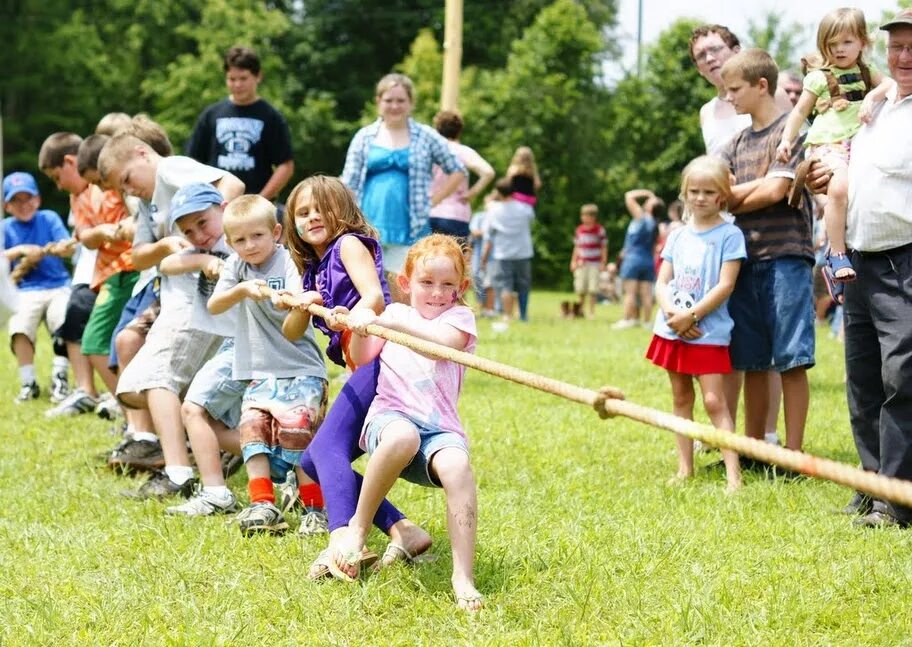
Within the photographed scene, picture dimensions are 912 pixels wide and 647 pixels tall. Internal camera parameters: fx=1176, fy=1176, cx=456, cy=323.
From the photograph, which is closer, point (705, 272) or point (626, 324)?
point (705, 272)

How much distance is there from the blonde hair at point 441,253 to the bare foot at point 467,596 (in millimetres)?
959

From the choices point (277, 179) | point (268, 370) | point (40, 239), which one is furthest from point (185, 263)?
point (40, 239)

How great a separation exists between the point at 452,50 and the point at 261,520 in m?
9.43

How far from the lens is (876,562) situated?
4.09 m

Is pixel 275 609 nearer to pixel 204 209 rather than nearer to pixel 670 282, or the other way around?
pixel 204 209

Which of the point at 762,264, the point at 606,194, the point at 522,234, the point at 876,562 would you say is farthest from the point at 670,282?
the point at 606,194

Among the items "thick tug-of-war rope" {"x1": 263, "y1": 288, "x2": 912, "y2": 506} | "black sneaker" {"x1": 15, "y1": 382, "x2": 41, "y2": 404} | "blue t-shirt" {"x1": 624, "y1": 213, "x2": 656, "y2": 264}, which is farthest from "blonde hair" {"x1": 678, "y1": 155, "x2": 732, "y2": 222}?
"blue t-shirt" {"x1": 624, "y1": 213, "x2": 656, "y2": 264}

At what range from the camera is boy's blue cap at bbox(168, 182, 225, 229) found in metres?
5.16

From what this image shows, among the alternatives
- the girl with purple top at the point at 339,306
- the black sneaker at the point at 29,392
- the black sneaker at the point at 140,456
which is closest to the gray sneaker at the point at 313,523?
the girl with purple top at the point at 339,306

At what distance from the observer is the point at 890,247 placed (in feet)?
15.2

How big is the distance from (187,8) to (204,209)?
136ft

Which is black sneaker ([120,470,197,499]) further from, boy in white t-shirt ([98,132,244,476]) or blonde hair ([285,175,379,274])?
blonde hair ([285,175,379,274])

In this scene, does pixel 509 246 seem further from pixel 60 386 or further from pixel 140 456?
pixel 140 456

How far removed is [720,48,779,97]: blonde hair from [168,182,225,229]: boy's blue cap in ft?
8.16
